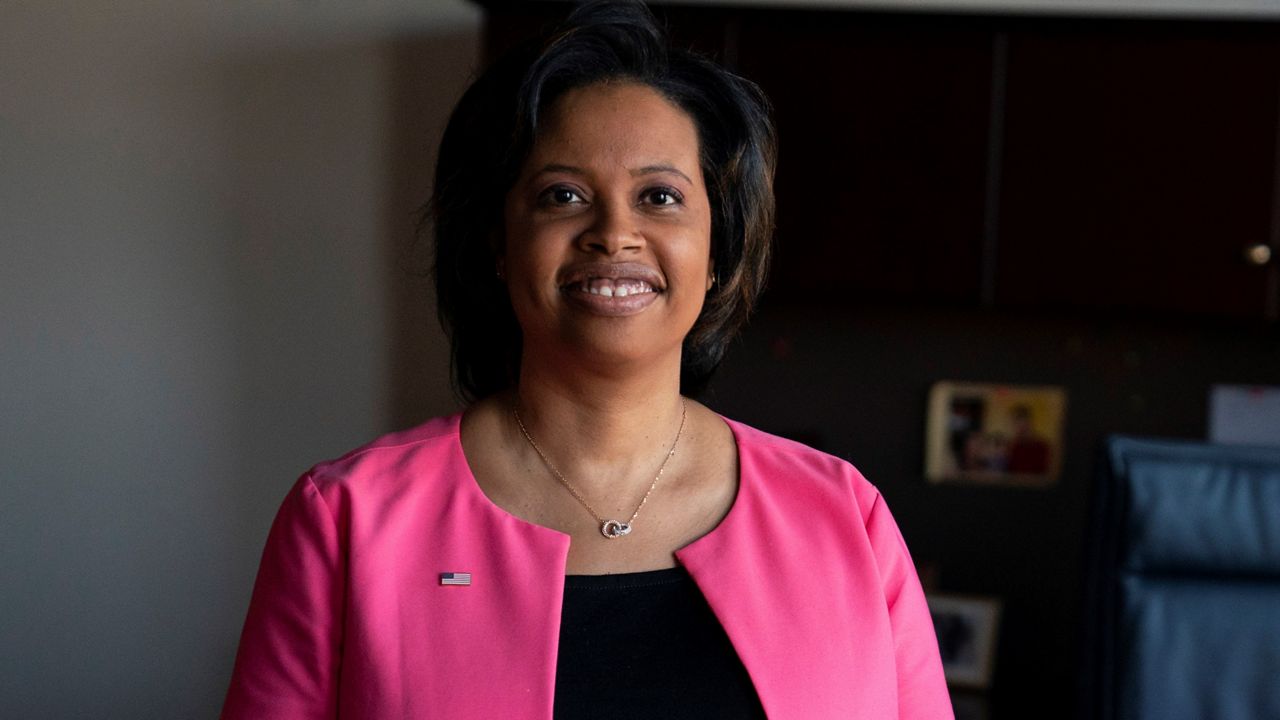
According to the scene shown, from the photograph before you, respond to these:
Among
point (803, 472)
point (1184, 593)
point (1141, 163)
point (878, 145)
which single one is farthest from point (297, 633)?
point (1141, 163)

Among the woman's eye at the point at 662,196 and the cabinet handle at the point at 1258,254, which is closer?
the woman's eye at the point at 662,196

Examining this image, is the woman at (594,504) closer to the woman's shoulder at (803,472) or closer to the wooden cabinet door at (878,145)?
the woman's shoulder at (803,472)

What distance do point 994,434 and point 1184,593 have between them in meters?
1.04

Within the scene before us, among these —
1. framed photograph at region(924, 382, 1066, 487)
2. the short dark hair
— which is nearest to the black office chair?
the short dark hair

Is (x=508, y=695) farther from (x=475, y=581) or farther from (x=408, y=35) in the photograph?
(x=408, y=35)

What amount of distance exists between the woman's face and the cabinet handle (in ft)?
4.57

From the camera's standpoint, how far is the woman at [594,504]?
1.10 m

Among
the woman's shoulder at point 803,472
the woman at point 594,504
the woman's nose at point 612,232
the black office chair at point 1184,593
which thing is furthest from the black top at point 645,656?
the black office chair at point 1184,593

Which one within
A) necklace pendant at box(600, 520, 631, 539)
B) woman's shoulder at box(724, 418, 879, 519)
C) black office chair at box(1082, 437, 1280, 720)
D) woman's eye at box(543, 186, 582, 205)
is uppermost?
woman's eye at box(543, 186, 582, 205)

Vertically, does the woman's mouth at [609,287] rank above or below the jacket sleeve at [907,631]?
above

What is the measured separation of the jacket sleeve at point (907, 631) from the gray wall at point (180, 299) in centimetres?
146

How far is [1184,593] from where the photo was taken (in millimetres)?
1595

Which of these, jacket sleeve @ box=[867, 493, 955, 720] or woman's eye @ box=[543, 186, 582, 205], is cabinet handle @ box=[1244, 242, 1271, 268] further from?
woman's eye @ box=[543, 186, 582, 205]

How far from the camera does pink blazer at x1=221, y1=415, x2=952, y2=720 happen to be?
1.08 metres
